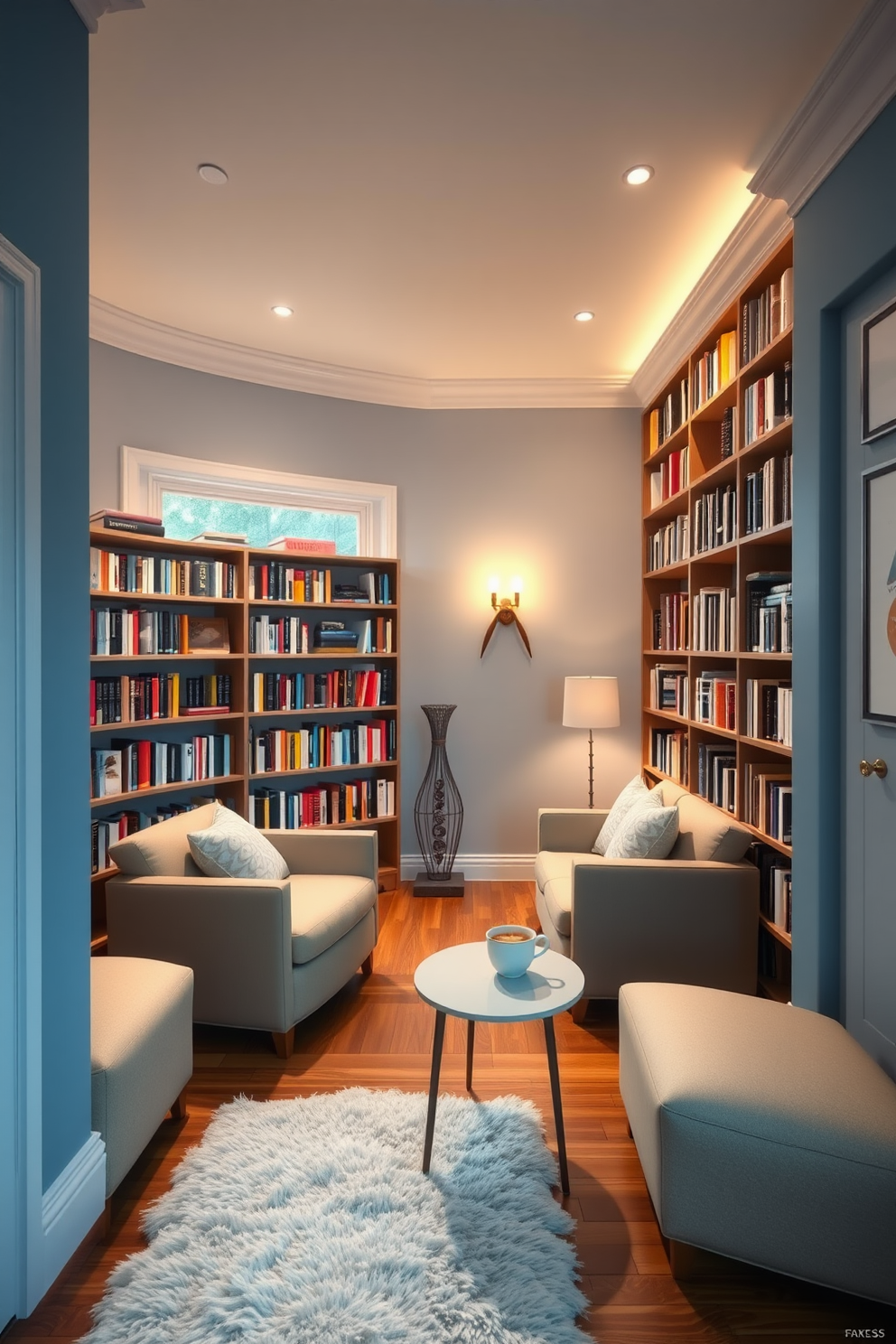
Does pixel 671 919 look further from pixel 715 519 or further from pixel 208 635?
pixel 208 635

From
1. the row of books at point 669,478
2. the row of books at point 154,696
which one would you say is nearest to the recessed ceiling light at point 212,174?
the row of books at point 154,696

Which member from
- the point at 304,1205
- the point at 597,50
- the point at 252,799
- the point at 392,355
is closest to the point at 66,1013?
the point at 304,1205

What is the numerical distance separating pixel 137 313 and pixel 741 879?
3673mm

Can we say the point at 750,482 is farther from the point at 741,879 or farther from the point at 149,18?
the point at 149,18

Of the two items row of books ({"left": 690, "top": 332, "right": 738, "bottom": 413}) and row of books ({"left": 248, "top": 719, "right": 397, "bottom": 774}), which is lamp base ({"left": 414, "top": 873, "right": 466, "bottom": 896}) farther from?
row of books ({"left": 690, "top": 332, "right": 738, "bottom": 413})

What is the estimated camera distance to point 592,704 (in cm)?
414

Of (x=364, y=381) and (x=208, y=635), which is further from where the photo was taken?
(x=364, y=381)

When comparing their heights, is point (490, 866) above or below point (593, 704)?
below

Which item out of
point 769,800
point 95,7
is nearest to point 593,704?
point 769,800

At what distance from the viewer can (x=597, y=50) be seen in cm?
204

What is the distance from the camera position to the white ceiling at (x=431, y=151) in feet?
6.46

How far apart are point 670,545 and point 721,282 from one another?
4.60ft

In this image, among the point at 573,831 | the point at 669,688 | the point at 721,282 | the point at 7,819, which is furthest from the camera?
the point at 669,688

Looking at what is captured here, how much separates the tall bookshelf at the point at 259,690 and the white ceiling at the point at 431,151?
1.28 m
